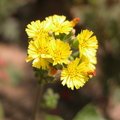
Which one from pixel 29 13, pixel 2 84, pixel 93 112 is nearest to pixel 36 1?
pixel 29 13

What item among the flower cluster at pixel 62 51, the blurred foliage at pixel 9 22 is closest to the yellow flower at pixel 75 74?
the flower cluster at pixel 62 51

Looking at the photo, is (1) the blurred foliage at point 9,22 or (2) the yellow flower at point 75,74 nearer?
(2) the yellow flower at point 75,74

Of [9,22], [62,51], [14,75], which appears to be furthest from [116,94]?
[9,22]

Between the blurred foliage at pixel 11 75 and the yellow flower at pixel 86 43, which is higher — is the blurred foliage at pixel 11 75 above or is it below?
below

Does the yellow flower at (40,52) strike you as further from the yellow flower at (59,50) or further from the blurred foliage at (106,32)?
the blurred foliage at (106,32)

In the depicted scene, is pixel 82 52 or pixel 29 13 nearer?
pixel 82 52

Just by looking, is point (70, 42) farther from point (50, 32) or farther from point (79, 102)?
point (79, 102)

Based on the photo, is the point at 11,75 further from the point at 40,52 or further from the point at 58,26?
the point at 40,52

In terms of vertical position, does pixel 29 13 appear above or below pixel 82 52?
above
